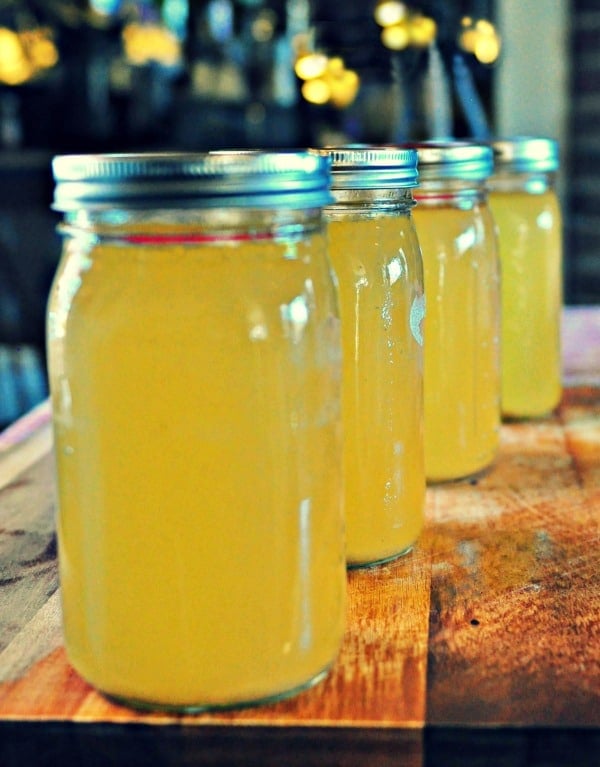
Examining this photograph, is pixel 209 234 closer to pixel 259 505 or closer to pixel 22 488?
pixel 259 505

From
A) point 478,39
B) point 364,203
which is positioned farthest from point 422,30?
point 364,203

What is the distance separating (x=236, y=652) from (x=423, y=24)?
47.3 inches

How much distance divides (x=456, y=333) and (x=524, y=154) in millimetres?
258

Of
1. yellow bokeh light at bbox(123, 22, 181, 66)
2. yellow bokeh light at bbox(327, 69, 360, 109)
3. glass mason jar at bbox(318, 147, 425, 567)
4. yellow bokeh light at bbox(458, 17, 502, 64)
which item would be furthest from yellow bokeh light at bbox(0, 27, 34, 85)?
glass mason jar at bbox(318, 147, 425, 567)

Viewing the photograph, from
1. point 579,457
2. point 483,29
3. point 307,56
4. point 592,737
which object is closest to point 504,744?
point 592,737

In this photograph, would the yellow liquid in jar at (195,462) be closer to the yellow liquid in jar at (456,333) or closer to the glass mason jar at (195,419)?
the glass mason jar at (195,419)

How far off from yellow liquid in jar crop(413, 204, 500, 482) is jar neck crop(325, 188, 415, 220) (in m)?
0.18

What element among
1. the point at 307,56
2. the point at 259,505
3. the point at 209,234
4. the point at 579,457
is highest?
the point at 307,56

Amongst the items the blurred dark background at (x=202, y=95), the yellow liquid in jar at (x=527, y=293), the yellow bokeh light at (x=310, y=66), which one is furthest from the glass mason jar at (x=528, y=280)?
the blurred dark background at (x=202, y=95)

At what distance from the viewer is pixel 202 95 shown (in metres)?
4.54

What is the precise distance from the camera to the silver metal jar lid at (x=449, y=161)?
0.83m

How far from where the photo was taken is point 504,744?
0.51 meters

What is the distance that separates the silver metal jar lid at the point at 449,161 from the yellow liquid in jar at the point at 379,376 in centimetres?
13

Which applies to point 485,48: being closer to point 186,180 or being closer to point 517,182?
point 517,182
